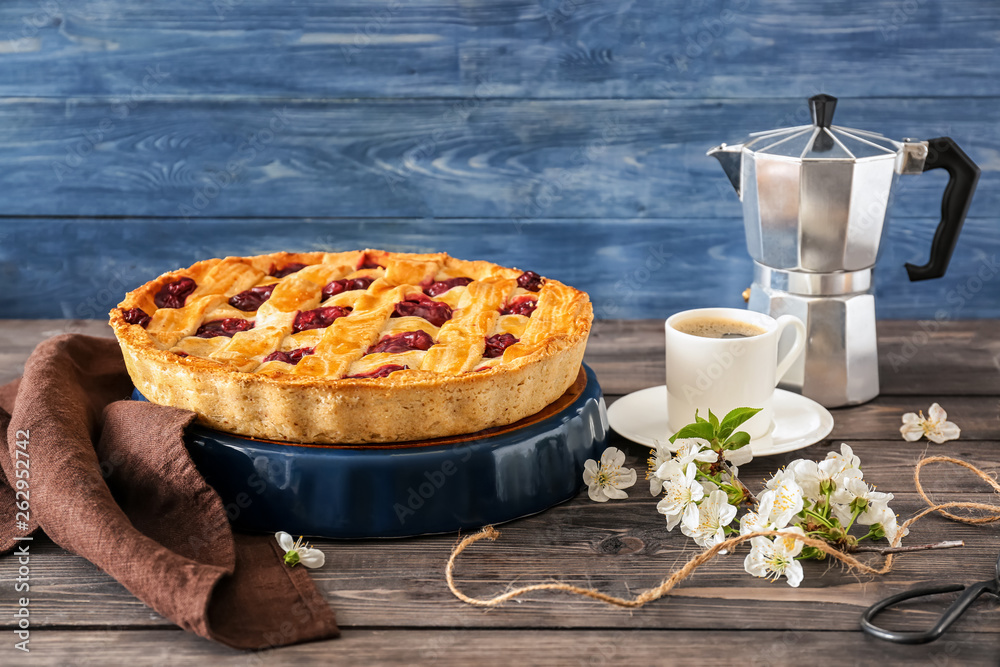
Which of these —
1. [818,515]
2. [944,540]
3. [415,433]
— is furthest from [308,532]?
[944,540]

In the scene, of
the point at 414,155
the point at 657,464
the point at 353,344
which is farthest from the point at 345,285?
the point at 414,155

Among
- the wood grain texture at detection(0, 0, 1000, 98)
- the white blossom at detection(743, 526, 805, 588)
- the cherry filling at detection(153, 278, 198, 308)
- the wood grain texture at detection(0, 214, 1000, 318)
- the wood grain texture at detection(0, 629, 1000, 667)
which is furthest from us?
the wood grain texture at detection(0, 214, 1000, 318)

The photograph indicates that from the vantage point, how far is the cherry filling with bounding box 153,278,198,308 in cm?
136

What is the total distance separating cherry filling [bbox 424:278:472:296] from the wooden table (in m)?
0.42

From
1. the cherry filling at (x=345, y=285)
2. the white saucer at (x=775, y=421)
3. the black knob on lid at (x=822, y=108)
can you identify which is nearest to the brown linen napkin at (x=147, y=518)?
the cherry filling at (x=345, y=285)

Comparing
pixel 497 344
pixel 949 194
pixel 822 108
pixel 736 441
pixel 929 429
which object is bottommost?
pixel 929 429

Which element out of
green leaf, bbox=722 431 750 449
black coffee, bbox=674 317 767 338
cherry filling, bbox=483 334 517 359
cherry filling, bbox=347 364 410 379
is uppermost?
cherry filling, bbox=347 364 410 379

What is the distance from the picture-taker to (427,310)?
133 centimetres

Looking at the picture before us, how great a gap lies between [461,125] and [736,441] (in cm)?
135

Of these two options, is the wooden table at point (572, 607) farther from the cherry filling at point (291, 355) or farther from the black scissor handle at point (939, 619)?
the cherry filling at point (291, 355)

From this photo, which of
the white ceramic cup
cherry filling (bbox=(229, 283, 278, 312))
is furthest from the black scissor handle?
cherry filling (bbox=(229, 283, 278, 312))

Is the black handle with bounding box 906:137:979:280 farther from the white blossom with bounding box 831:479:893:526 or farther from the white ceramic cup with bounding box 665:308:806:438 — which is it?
the white blossom with bounding box 831:479:893:526

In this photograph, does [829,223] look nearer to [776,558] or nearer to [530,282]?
[530,282]

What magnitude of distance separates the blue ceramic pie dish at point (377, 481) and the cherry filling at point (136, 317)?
0.73 feet
